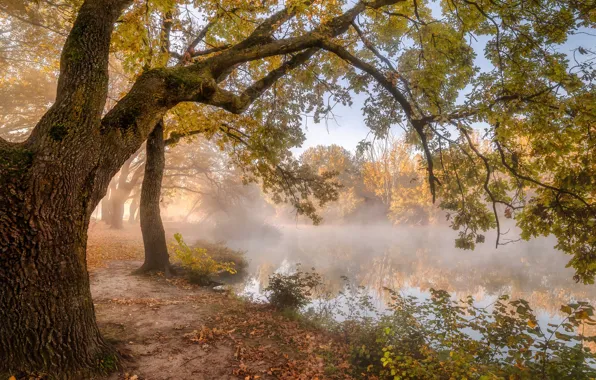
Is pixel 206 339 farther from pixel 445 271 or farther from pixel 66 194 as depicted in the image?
pixel 445 271

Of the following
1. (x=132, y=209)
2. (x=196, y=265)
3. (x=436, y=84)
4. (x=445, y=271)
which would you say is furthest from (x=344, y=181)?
(x=436, y=84)

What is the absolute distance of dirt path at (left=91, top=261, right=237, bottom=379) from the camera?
425 centimetres

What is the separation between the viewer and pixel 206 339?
5223 mm

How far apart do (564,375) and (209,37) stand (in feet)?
33.7

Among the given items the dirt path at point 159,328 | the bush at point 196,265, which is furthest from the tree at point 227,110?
the bush at point 196,265

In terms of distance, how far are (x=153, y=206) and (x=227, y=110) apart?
571cm

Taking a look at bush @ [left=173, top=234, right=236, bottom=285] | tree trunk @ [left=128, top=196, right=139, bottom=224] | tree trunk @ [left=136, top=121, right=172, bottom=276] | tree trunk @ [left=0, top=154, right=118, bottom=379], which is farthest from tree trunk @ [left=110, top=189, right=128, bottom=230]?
tree trunk @ [left=0, top=154, right=118, bottom=379]

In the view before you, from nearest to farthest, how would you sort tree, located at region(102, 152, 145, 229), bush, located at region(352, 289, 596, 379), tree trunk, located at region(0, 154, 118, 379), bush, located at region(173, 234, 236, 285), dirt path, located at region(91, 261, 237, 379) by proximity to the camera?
tree trunk, located at region(0, 154, 118, 379), bush, located at region(352, 289, 596, 379), dirt path, located at region(91, 261, 237, 379), bush, located at region(173, 234, 236, 285), tree, located at region(102, 152, 145, 229)

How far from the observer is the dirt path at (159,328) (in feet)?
13.9

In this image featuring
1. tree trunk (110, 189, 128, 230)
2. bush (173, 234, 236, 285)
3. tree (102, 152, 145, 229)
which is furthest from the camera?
tree trunk (110, 189, 128, 230)

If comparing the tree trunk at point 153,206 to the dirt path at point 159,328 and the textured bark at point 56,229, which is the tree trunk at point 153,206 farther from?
the textured bark at point 56,229

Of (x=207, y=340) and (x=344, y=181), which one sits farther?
(x=344, y=181)

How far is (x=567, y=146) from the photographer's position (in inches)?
198

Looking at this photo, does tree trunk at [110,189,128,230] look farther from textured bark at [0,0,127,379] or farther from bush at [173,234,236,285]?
textured bark at [0,0,127,379]
